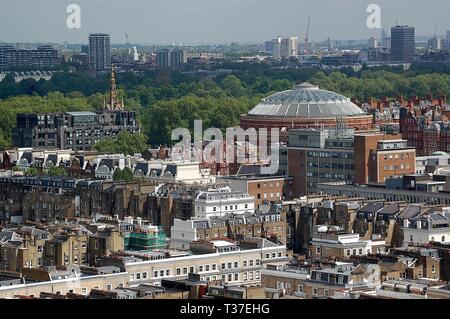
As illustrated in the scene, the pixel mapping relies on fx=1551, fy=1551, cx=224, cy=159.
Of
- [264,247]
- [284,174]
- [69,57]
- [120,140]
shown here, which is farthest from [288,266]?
[69,57]

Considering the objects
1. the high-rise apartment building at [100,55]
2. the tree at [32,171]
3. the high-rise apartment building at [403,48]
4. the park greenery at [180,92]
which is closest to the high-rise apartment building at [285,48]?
the park greenery at [180,92]

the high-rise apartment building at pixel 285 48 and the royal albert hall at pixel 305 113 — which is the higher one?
the royal albert hall at pixel 305 113

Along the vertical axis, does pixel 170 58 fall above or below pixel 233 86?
below

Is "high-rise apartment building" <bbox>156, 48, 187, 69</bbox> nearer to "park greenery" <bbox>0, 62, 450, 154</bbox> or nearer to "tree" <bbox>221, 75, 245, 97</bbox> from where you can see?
"park greenery" <bbox>0, 62, 450, 154</bbox>

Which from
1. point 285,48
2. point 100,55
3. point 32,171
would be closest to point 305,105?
point 32,171

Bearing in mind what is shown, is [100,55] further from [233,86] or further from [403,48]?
[403,48]

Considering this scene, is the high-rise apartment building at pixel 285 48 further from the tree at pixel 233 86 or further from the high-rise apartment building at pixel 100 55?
the tree at pixel 233 86

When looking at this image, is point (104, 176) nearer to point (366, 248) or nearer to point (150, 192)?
point (150, 192)
